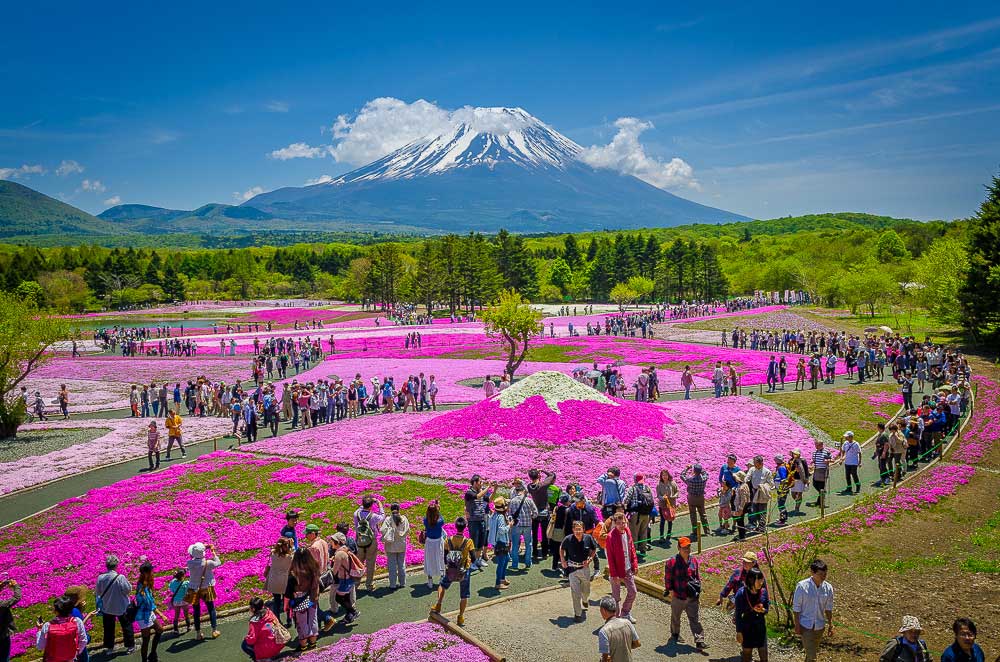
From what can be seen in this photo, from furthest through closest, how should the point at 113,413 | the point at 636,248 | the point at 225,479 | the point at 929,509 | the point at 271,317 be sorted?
1. the point at 636,248
2. the point at 271,317
3. the point at 113,413
4. the point at 225,479
5. the point at 929,509

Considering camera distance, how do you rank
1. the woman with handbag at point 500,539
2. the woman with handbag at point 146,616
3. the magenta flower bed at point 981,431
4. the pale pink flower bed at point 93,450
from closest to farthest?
the woman with handbag at point 146,616 < the woman with handbag at point 500,539 < the magenta flower bed at point 981,431 < the pale pink flower bed at point 93,450

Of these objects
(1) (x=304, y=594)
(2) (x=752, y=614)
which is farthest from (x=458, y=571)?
(2) (x=752, y=614)

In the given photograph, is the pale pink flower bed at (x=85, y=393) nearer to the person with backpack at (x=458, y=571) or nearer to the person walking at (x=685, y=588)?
the person with backpack at (x=458, y=571)

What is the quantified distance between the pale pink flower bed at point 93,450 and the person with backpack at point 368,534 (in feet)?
49.0

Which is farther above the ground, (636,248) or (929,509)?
(636,248)

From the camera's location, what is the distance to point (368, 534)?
12.7m

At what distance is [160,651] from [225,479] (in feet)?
32.2

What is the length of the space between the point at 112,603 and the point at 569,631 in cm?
762

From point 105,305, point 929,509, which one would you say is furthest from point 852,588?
point 105,305

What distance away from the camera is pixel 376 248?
4680 inches

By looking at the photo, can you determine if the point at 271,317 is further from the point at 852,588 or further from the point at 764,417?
the point at 852,588

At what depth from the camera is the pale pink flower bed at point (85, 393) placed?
35438mm

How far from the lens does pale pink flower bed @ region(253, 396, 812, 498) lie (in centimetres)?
2048

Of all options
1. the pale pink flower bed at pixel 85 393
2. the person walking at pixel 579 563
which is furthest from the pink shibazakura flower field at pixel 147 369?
the person walking at pixel 579 563
